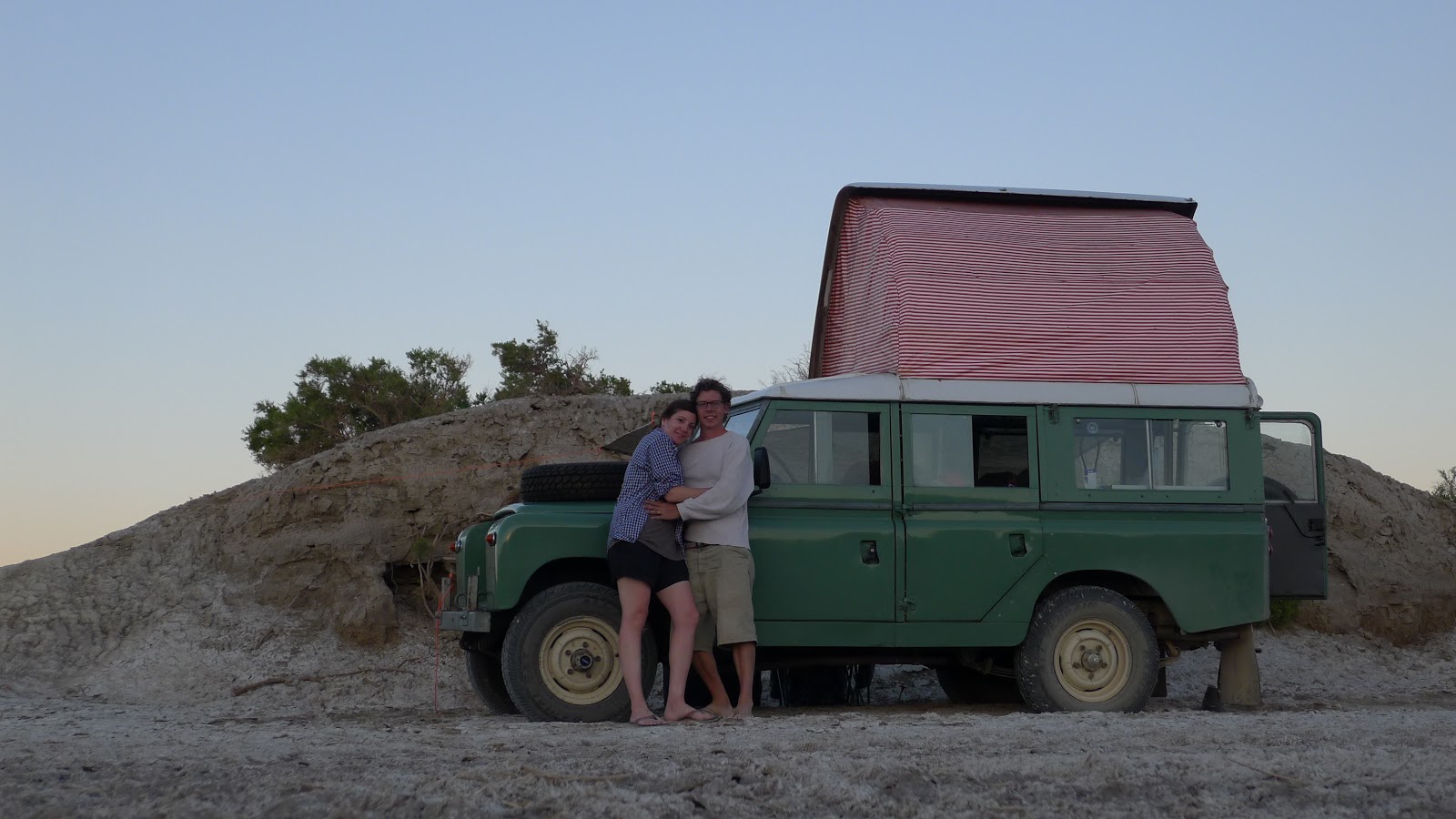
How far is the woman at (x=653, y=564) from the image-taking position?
7719 mm

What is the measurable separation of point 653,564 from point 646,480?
19.6 inches

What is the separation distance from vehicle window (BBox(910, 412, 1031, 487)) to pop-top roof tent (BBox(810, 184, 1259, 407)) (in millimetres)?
247

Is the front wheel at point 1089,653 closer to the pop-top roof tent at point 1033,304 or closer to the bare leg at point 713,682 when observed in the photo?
the pop-top roof tent at point 1033,304

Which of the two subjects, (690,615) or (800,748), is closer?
(800,748)

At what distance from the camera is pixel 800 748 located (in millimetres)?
5812

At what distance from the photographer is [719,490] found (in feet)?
25.8

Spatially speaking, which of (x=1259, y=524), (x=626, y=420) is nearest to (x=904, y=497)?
(x=1259, y=524)

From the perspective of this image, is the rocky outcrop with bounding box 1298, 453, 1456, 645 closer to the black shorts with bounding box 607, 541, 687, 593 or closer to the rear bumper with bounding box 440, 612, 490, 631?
the black shorts with bounding box 607, 541, 687, 593

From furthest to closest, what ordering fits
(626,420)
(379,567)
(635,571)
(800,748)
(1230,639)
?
(626,420)
(379,567)
(1230,639)
(635,571)
(800,748)

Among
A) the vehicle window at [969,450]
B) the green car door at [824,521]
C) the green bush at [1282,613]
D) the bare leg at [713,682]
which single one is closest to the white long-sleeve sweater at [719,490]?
the green car door at [824,521]

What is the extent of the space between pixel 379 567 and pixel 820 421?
24.4ft

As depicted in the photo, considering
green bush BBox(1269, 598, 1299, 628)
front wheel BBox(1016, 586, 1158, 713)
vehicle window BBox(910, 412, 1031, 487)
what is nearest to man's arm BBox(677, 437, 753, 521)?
vehicle window BBox(910, 412, 1031, 487)

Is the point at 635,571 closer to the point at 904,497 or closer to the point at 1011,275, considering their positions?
the point at 904,497

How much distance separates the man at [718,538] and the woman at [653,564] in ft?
0.30
